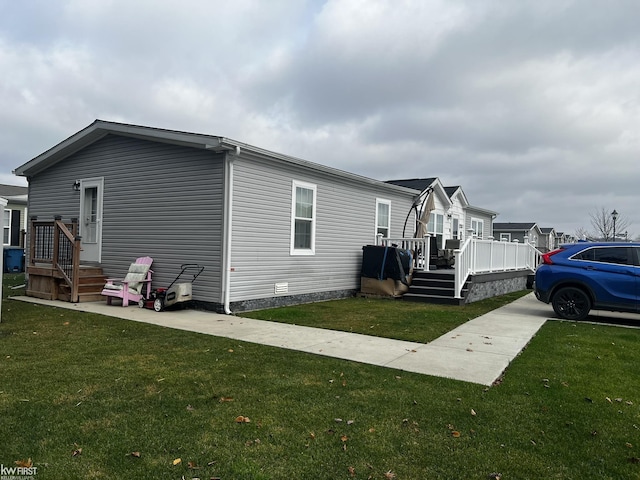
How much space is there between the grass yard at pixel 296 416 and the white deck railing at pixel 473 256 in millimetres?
5323

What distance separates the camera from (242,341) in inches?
249

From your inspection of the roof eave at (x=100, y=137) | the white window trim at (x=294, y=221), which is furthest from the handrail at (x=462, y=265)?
the roof eave at (x=100, y=137)

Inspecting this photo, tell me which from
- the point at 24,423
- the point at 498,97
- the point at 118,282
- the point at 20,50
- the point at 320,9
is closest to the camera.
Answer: the point at 24,423

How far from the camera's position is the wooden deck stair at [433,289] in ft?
37.1

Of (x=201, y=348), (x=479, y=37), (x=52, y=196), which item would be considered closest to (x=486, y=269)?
(x=479, y=37)

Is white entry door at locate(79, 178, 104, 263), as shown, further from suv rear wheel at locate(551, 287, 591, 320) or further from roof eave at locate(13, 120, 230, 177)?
suv rear wheel at locate(551, 287, 591, 320)

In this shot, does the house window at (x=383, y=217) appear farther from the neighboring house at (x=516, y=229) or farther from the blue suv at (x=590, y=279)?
the neighboring house at (x=516, y=229)

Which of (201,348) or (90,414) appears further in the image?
(201,348)

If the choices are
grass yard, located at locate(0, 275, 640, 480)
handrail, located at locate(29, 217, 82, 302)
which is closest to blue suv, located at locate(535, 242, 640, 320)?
grass yard, located at locate(0, 275, 640, 480)

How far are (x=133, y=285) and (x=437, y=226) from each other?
12285mm

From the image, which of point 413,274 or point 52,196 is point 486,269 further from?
point 52,196

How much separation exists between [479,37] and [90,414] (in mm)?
13022

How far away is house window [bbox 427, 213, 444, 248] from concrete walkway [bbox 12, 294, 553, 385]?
7.97 m

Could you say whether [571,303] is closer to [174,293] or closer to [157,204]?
[174,293]
